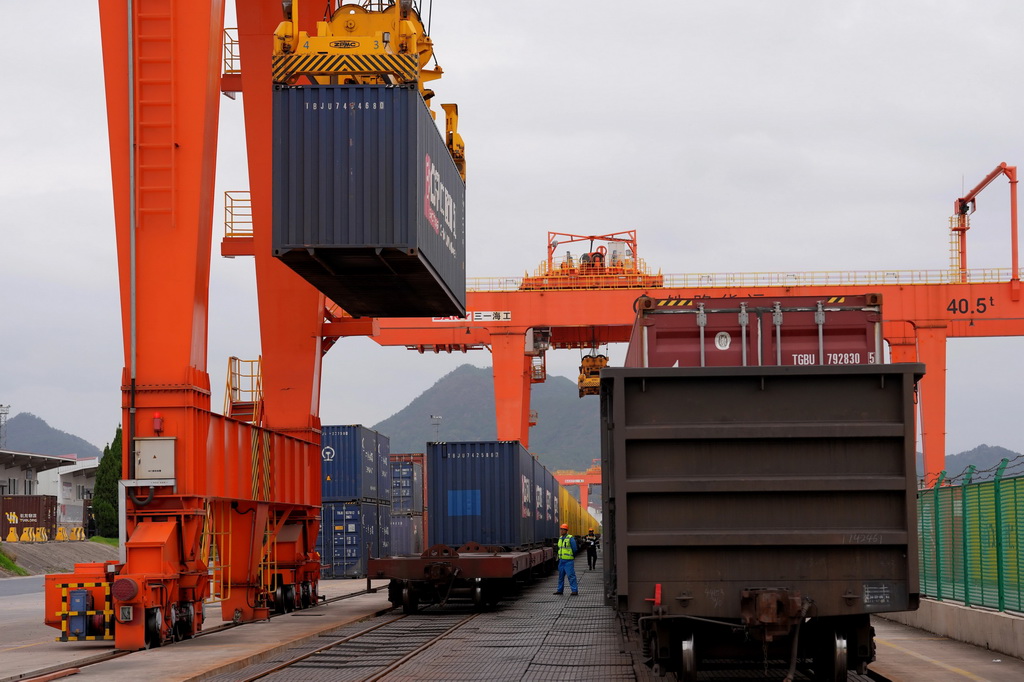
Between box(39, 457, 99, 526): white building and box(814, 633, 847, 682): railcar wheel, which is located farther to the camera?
box(39, 457, 99, 526): white building

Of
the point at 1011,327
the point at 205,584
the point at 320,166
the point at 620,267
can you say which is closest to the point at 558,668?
the point at 205,584

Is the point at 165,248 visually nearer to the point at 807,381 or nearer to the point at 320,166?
the point at 320,166

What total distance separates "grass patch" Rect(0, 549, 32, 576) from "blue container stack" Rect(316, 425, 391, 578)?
39.6 ft

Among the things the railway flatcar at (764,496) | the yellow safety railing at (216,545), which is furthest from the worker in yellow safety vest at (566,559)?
the railway flatcar at (764,496)

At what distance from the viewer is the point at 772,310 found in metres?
9.75

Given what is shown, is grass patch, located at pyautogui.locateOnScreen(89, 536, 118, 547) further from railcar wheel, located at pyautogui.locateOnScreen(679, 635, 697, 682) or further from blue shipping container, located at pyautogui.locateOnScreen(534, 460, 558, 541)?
railcar wheel, located at pyautogui.locateOnScreen(679, 635, 697, 682)

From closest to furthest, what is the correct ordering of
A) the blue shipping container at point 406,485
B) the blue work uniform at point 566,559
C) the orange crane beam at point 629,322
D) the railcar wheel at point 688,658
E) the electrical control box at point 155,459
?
the railcar wheel at point 688,658
the electrical control box at point 155,459
the blue work uniform at point 566,559
the orange crane beam at point 629,322
the blue shipping container at point 406,485

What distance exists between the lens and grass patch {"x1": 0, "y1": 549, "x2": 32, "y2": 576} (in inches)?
1560

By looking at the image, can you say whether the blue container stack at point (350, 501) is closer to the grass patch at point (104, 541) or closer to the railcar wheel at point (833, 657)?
the grass patch at point (104, 541)

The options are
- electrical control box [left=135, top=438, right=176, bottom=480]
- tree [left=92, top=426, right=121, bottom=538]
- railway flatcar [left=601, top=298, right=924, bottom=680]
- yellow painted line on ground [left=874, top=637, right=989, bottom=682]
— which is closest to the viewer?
railway flatcar [left=601, top=298, right=924, bottom=680]

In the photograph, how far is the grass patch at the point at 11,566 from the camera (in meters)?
39.6

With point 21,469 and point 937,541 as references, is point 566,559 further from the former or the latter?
point 21,469

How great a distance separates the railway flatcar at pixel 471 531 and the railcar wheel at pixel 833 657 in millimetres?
11013

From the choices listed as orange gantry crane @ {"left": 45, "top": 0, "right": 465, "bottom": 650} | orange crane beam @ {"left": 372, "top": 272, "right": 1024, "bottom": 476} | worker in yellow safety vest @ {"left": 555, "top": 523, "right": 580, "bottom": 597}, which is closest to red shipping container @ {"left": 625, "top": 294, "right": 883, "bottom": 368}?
orange gantry crane @ {"left": 45, "top": 0, "right": 465, "bottom": 650}
